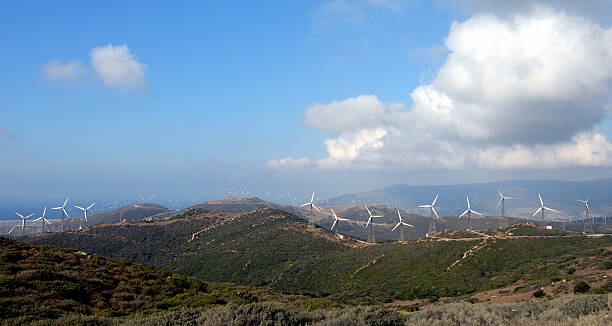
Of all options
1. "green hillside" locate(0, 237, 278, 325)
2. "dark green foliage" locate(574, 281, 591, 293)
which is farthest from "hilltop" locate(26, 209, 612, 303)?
"green hillside" locate(0, 237, 278, 325)

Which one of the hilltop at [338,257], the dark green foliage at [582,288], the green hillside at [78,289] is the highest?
the green hillside at [78,289]

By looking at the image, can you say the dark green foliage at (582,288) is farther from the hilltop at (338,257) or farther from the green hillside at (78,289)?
the green hillside at (78,289)

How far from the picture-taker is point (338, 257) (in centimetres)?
8188

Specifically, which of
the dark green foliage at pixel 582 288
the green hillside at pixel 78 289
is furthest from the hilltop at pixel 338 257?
the green hillside at pixel 78 289

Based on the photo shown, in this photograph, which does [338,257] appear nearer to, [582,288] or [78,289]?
[582,288]

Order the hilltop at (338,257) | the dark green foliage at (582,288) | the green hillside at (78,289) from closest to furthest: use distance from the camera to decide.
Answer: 1. the green hillside at (78,289)
2. the dark green foliage at (582,288)
3. the hilltop at (338,257)

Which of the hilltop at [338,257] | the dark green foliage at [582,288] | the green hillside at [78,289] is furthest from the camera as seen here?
the hilltop at [338,257]

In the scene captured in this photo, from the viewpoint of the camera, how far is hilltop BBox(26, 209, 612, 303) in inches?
2039

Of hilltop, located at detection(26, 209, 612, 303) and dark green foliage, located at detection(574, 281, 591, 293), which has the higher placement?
dark green foliage, located at detection(574, 281, 591, 293)

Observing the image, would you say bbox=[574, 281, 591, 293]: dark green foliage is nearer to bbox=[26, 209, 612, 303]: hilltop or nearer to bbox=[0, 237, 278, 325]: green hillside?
bbox=[26, 209, 612, 303]: hilltop

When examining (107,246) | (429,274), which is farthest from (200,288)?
(107,246)

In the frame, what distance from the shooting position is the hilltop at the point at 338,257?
5178cm

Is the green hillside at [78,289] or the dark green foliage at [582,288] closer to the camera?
the green hillside at [78,289]

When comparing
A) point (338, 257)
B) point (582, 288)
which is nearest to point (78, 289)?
point (582, 288)
